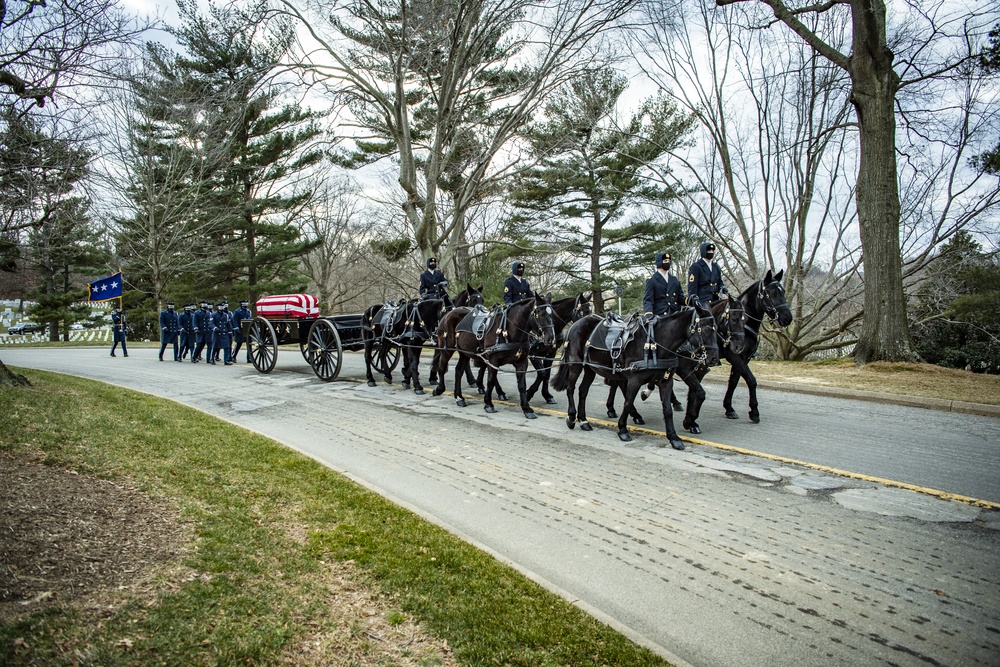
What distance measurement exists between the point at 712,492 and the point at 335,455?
14.7 feet

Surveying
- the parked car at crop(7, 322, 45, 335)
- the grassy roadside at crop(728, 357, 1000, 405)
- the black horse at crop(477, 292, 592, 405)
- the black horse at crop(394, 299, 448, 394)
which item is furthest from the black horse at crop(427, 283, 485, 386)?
the parked car at crop(7, 322, 45, 335)

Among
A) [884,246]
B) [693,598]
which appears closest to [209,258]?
[884,246]

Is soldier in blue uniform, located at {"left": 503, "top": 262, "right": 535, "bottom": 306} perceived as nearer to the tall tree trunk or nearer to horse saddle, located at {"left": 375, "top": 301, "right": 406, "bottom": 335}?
horse saddle, located at {"left": 375, "top": 301, "right": 406, "bottom": 335}

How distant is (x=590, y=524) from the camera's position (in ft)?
16.3

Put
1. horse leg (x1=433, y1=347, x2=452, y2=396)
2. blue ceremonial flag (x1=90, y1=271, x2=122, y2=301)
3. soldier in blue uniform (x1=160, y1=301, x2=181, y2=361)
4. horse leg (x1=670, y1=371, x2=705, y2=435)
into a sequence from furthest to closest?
blue ceremonial flag (x1=90, y1=271, x2=122, y2=301), soldier in blue uniform (x1=160, y1=301, x2=181, y2=361), horse leg (x1=433, y1=347, x2=452, y2=396), horse leg (x1=670, y1=371, x2=705, y2=435)

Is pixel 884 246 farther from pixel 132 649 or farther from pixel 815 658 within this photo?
pixel 132 649

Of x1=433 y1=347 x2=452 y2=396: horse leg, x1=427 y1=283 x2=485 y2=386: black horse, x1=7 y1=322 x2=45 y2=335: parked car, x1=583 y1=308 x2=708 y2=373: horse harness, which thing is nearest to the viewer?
x1=583 y1=308 x2=708 y2=373: horse harness

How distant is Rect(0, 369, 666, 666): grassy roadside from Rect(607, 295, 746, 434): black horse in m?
4.60

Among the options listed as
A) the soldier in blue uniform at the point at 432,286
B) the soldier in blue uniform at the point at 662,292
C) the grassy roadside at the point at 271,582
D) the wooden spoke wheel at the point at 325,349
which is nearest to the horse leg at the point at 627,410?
the soldier in blue uniform at the point at 662,292

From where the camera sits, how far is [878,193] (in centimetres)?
1329

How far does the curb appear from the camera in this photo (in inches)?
345

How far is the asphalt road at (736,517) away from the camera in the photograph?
11.4 feet

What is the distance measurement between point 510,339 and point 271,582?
6.49 meters

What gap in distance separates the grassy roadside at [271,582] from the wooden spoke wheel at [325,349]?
6.60 m
